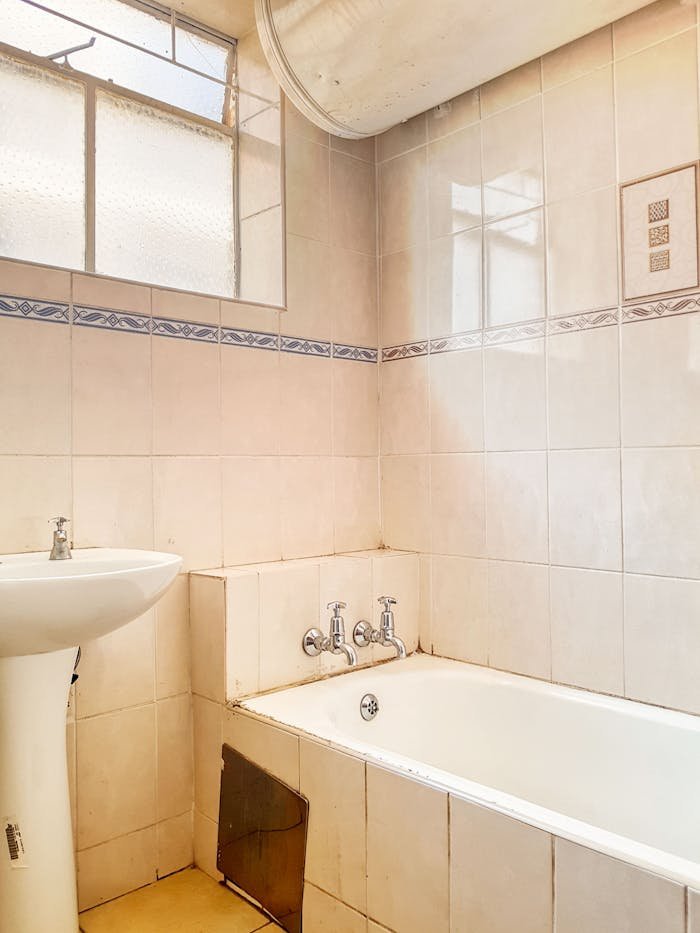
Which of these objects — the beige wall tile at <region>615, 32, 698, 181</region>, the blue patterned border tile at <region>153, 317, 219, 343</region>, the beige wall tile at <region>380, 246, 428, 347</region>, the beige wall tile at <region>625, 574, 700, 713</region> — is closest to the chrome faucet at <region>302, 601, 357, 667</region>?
the beige wall tile at <region>625, 574, 700, 713</region>

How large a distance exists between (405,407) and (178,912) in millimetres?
1542

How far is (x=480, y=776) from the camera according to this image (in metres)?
1.84

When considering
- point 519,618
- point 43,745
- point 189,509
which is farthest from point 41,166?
point 519,618

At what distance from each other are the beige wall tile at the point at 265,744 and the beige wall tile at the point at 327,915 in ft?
0.71

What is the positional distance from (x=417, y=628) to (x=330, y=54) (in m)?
1.68

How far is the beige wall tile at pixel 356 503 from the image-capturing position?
7.50ft

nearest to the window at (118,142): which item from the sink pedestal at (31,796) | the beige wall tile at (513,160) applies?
the beige wall tile at (513,160)

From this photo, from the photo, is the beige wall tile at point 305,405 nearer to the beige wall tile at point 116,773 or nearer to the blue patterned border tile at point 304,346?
the blue patterned border tile at point 304,346

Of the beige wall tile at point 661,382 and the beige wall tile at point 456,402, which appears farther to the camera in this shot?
the beige wall tile at point 456,402

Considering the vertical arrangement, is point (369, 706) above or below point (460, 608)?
below

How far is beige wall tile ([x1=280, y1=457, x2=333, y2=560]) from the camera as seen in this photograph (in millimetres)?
2141

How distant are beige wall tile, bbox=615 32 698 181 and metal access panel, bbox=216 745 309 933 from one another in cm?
170

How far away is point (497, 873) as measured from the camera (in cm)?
115

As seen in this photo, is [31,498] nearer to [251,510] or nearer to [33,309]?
[33,309]
